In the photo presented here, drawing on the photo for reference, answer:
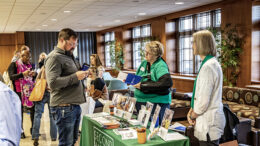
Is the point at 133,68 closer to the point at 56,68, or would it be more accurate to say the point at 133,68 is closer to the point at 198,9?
the point at 198,9

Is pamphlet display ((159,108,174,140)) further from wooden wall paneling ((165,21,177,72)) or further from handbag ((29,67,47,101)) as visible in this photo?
wooden wall paneling ((165,21,177,72))

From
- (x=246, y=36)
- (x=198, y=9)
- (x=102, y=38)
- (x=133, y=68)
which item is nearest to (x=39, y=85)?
(x=246, y=36)

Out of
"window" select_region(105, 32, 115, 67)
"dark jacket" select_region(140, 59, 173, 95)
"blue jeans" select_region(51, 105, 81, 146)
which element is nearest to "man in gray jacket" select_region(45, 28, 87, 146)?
"blue jeans" select_region(51, 105, 81, 146)

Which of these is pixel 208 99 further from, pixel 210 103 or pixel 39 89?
pixel 39 89

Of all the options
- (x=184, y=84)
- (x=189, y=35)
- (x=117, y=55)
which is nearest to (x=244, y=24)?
(x=189, y=35)

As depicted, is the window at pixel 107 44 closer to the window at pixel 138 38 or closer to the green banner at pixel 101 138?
the window at pixel 138 38

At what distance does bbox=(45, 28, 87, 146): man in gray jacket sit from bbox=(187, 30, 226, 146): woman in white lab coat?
1159 millimetres

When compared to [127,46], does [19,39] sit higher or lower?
higher

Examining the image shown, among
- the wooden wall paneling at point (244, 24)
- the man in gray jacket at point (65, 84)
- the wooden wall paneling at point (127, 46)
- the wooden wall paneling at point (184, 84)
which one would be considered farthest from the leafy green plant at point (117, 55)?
the man in gray jacket at point (65, 84)

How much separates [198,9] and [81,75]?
21.6ft

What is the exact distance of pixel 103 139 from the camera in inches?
98.5

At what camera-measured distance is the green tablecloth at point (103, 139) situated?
6.86 feet

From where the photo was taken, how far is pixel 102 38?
16.2 metres

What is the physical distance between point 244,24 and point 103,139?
5693mm
